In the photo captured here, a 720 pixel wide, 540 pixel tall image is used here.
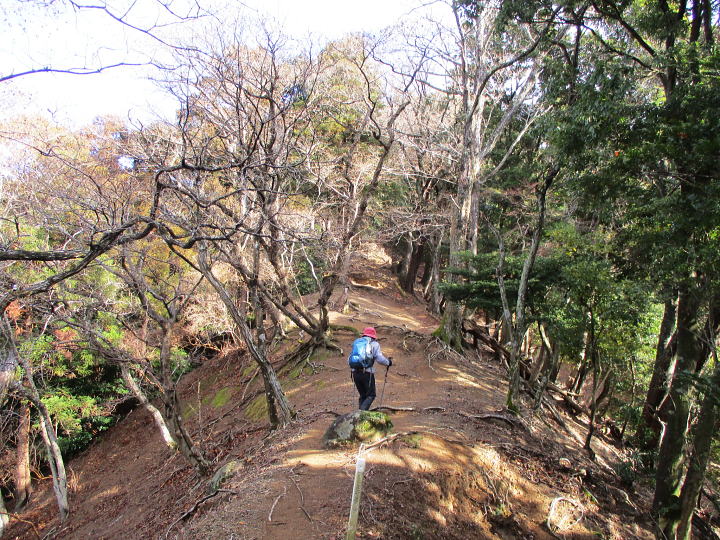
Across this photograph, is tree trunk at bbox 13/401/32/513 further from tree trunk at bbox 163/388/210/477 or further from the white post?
the white post

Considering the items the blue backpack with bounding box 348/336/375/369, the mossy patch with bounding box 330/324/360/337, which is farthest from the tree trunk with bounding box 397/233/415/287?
the blue backpack with bounding box 348/336/375/369

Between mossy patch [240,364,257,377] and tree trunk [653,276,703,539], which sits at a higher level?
tree trunk [653,276,703,539]

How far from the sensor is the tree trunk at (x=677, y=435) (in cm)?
772

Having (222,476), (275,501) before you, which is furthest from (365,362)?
(222,476)

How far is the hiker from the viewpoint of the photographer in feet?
23.2

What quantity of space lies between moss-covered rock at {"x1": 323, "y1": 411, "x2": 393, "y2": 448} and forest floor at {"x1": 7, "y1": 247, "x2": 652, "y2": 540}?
175 mm

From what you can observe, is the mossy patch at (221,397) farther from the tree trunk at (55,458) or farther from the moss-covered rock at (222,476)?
the moss-covered rock at (222,476)

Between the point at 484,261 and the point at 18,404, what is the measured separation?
682 inches

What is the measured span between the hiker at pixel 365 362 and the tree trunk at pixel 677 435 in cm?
530

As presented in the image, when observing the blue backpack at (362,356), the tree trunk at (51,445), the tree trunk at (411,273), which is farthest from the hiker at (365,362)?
the tree trunk at (411,273)

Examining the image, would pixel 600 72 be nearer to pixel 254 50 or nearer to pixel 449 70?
pixel 254 50

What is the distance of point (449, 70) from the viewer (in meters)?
15.6

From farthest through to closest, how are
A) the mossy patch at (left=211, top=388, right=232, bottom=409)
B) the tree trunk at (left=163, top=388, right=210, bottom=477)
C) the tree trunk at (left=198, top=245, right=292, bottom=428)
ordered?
the mossy patch at (left=211, top=388, right=232, bottom=409) < the tree trunk at (left=198, top=245, right=292, bottom=428) < the tree trunk at (left=163, top=388, right=210, bottom=477)

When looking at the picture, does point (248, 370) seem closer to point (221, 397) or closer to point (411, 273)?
point (221, 397)
